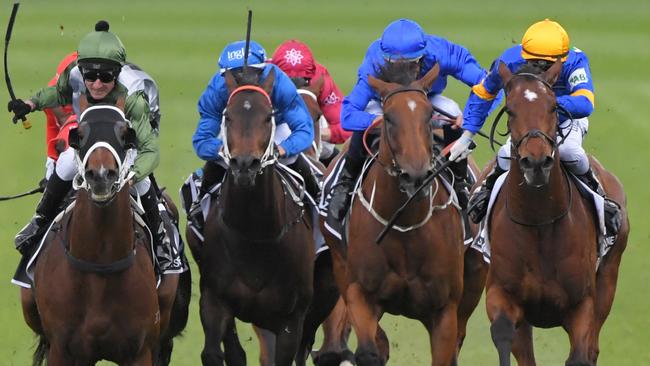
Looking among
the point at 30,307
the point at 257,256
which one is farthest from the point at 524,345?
the point at 30,307

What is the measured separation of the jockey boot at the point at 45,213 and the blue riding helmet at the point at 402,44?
1777 millimetres

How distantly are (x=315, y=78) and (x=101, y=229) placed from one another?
11.6 ft

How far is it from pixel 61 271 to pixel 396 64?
202 cm

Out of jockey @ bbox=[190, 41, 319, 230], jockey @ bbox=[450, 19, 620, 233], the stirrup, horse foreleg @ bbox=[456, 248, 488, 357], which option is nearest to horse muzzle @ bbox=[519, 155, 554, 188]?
jockey @ bbox=[450, 19, 620, 233]

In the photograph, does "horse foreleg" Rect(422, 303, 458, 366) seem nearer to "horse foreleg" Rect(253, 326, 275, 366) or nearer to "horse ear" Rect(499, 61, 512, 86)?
"horse ear" Rect(499, 61, 512, 86)

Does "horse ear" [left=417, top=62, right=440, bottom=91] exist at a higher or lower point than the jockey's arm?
higher

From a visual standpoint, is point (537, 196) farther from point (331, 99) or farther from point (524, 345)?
point (331, 99)

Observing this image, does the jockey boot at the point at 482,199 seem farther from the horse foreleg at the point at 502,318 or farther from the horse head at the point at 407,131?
the horse head at the point at 407,131

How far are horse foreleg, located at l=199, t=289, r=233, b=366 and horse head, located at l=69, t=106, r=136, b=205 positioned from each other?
5.36 ft

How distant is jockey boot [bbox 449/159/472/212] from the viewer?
9688 millimetres

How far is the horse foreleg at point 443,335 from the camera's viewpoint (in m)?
9.20

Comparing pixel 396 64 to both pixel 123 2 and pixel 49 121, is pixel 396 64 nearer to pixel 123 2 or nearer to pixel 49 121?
pixel 49 121

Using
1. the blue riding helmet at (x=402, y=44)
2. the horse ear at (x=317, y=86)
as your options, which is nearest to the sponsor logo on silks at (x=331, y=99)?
the horse ear at (x=317, y=86)

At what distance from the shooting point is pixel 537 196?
9.02 m
